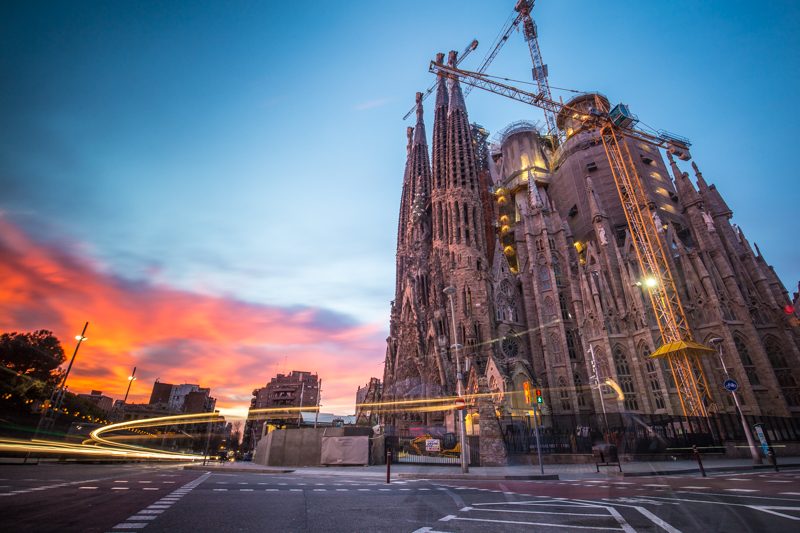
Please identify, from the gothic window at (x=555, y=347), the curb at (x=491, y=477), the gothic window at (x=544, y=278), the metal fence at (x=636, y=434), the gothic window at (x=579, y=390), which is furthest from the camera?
the gothic window at (x=544, y=278)

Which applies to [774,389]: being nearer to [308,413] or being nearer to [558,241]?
[558,241]

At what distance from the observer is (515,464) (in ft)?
69.4

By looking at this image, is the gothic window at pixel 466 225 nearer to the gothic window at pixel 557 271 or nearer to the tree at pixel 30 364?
the gothic window at pixel 557 271

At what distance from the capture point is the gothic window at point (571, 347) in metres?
40.6

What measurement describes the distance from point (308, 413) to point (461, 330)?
65.0 meters

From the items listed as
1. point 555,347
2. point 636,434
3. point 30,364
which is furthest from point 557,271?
point 30,364

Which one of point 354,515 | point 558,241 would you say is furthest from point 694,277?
point 354,515

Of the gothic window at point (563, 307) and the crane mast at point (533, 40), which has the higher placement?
the crane mast at point (533, 40)

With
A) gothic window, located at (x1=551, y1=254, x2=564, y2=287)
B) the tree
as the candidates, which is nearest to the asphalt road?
gothic window, located at (x1=551, y1=254, x2=564, y2=287)

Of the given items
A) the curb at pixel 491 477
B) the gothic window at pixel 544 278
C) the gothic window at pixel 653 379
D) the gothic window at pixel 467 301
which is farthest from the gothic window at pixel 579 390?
the curb at pixel 491 477

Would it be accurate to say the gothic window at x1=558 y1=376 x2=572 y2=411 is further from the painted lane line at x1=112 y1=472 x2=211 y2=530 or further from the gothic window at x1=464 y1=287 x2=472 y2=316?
the painted lane line at x1=112 y1=472 x2=211 y2=530

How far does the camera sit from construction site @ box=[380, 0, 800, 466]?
2498cm

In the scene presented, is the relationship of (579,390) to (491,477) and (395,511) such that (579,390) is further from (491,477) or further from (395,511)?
(395,511)

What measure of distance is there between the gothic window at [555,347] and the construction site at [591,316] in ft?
0.52
